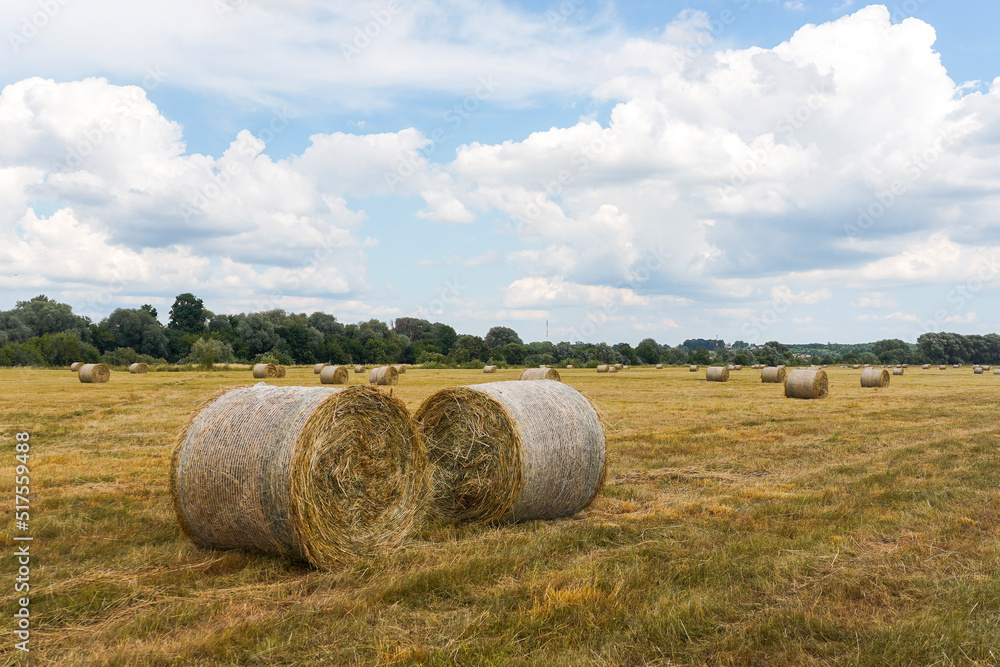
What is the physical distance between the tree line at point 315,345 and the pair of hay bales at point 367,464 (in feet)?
197

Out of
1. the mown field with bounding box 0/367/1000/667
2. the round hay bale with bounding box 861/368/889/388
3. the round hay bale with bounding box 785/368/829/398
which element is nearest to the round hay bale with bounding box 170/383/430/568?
the mown field with bounding box 0/367/1000/667

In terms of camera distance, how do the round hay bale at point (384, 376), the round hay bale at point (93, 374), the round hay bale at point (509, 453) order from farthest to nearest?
the round hay bale at point (384, 376), the round hay bale at point (93, 374), the round hay bale at point (509, 453)

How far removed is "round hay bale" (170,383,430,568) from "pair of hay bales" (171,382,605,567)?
1cm

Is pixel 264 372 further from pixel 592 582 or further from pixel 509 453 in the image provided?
pixel 592 582

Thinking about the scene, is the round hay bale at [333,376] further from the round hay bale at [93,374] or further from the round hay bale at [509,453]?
the round hay bale at [509,453]

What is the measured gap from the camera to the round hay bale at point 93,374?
34.2m

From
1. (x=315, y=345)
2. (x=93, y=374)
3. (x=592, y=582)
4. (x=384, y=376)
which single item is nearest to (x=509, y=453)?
(x=592, y=582)

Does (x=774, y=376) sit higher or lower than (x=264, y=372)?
higher

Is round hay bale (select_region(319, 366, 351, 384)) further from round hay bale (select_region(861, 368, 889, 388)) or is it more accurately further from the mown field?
round hay bale (select_region(861, 368, 889, 388))

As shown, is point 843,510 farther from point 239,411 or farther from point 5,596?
point 5,596

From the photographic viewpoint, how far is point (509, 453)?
7.60m

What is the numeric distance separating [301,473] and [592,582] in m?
2.72

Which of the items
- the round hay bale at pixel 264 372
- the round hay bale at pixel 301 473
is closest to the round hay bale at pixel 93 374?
the round hay bale at pixel 264 372

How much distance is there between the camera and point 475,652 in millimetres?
4293
